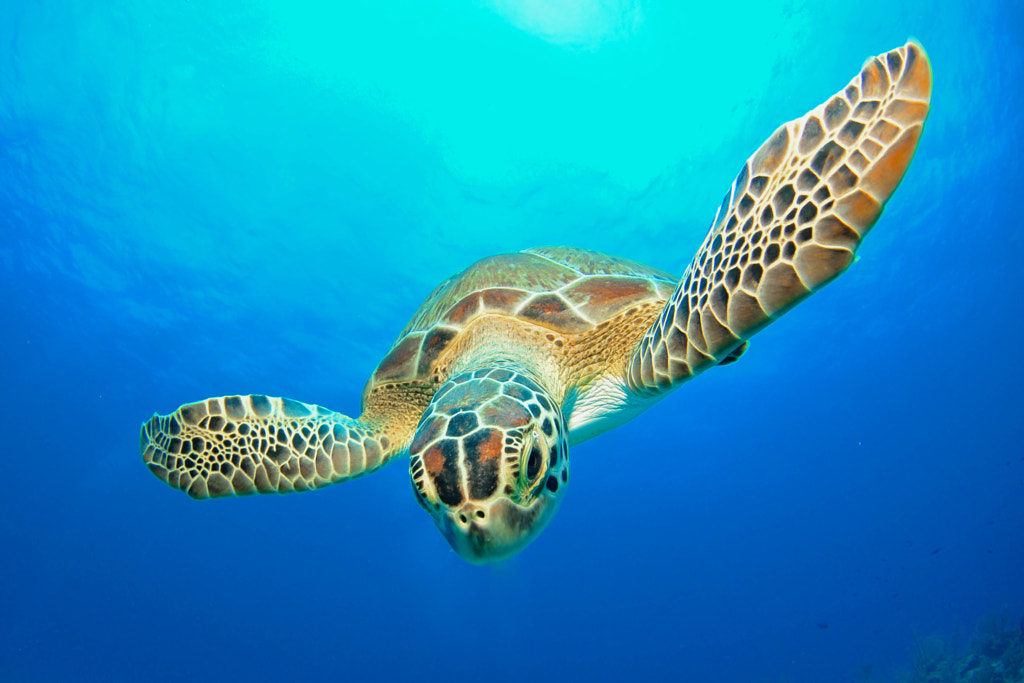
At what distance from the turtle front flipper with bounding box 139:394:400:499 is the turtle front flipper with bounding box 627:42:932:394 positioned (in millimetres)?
2531

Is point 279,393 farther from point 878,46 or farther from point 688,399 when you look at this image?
point 878,46

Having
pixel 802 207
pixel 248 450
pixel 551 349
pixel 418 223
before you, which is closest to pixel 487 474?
pixel 802 207

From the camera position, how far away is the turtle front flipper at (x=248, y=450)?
343cm

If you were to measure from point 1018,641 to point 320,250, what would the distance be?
24.4 metres

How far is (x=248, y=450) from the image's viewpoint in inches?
136

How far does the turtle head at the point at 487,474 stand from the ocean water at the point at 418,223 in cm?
30

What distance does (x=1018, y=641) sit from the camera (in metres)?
13.9

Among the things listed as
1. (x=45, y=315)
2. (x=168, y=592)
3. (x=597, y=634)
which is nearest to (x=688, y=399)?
(x=45, y=315)

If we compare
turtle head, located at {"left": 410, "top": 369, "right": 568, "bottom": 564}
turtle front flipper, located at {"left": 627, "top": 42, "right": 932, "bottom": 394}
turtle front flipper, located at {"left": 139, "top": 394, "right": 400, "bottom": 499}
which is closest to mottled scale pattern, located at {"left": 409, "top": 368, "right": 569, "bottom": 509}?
turtle head, located at {"left": 410, "top": 369, "right": 568, "bottom": 564}

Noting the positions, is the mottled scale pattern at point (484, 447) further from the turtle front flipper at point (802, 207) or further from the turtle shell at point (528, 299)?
the turtle shell at point (528, 299)

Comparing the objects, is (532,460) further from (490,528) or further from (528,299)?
(528,299)

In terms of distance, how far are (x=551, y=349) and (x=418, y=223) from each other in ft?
41.3

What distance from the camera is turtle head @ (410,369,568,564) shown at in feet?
5.93

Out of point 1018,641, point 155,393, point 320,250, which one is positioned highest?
point 155,393
